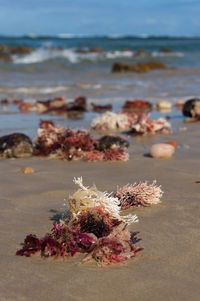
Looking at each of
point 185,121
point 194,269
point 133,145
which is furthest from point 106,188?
point 185,121

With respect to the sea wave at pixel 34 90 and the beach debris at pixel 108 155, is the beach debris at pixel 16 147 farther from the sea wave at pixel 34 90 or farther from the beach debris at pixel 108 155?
the sea wave at pixel 34 90

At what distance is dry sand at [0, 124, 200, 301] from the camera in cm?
218

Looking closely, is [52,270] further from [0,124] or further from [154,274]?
[0,124]

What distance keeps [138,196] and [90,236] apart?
0.85 meters

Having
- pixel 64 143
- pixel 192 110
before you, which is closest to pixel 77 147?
pixel 64 143

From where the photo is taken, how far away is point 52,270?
2.40 meters

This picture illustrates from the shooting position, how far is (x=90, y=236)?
260 cm

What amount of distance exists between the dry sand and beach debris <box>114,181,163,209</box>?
0.19 ft

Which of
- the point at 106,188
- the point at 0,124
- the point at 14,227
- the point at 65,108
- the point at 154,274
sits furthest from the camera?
the point at 65,108

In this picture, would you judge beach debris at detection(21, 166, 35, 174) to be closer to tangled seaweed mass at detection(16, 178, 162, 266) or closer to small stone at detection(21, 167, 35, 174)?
small stone at detection(21, 167, 35, 174)

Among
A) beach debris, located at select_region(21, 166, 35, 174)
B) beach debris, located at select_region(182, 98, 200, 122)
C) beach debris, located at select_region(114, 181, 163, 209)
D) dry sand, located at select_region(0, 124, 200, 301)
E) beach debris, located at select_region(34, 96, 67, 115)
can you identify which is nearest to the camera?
dry sand, located at select_region(0, 124, 200, 301)

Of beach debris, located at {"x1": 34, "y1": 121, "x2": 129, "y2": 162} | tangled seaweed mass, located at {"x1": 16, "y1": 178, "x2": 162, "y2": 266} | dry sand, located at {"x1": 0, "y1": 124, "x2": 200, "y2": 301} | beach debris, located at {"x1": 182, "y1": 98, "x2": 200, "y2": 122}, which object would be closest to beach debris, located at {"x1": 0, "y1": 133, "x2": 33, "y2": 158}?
beach debris, located at {"x1": 34, "y1": 121, "x2": 129, "y2": 162}

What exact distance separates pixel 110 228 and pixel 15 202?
3.92 feet

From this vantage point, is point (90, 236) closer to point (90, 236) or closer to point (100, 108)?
point (90, 236)
